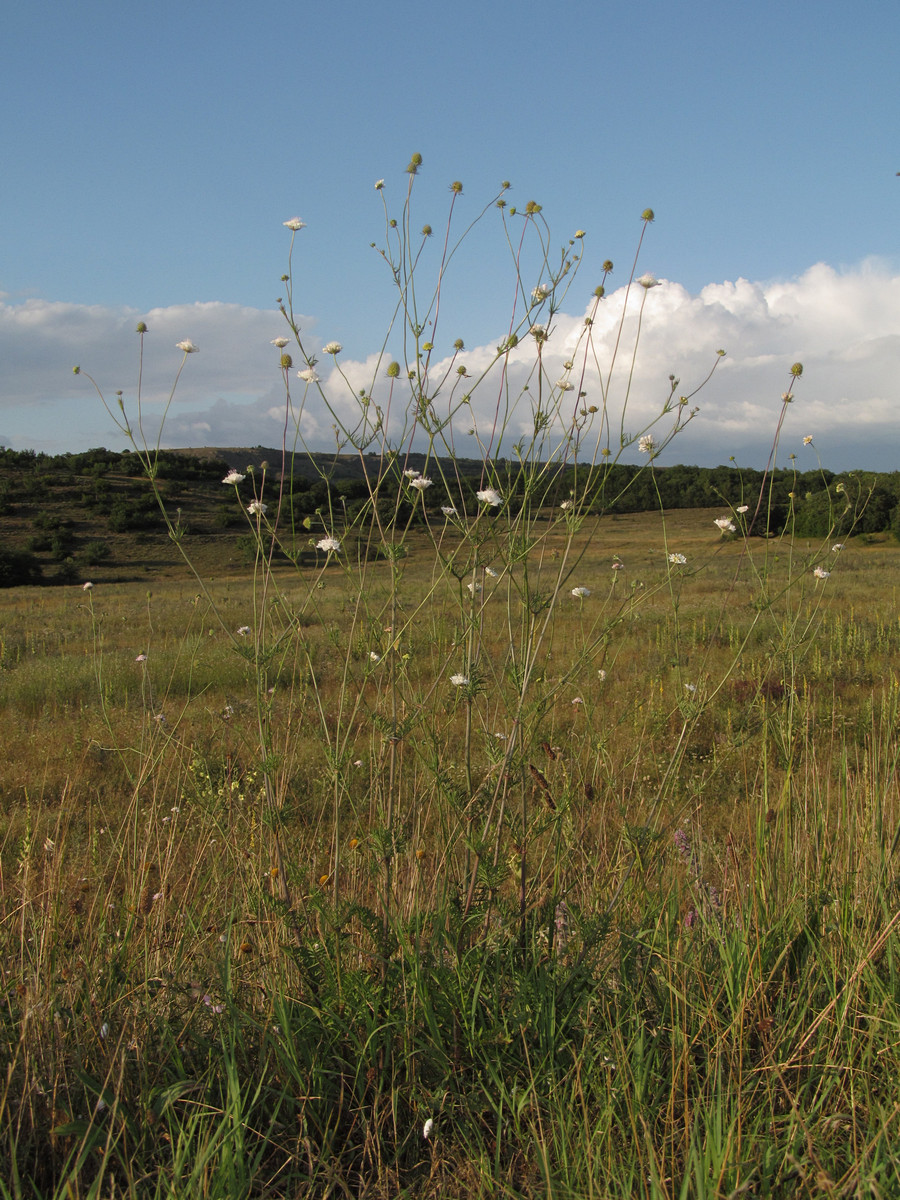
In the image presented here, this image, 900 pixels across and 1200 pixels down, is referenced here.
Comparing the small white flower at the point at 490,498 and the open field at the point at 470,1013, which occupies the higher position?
the small white flower at the point at 490,498

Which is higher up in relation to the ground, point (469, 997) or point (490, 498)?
point (490, 498)

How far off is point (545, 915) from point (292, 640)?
1067mm

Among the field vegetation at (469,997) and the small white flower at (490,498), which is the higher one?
the small white flower at (490,498)

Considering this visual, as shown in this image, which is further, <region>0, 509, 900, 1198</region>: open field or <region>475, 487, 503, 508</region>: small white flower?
<region>475, 487, 503, 508</region>: small white flower

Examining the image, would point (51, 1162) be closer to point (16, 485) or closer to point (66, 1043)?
point (66, 1043)

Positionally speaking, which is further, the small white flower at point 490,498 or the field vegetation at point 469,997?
the small white flower at point 490,498

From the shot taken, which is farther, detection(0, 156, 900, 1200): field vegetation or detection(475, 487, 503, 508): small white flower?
detection(475, 487, 503, 508): small white flower

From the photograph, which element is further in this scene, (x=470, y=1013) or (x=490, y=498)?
(x=490, y=498)

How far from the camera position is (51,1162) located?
1.49 metres

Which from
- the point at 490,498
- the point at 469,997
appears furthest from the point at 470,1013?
the point at 490,498

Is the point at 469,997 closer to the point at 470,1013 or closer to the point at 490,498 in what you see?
the point at 470,1013

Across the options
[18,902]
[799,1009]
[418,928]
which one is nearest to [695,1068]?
[799,1009]

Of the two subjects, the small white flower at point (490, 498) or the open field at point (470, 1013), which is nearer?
the open field at point (470, 1013)

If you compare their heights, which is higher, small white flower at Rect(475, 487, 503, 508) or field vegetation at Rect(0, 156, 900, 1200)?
small white flower at Rect(475, 487, 503, 508)
